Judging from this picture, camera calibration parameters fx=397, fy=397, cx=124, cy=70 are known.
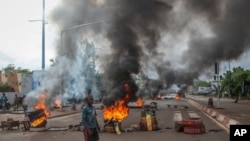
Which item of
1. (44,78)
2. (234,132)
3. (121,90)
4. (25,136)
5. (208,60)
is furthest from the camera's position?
(208,60)

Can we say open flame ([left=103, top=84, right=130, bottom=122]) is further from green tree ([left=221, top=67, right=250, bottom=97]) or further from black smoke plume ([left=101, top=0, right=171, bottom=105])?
green tree ([left=221, top=67, right=250, bottom=97])

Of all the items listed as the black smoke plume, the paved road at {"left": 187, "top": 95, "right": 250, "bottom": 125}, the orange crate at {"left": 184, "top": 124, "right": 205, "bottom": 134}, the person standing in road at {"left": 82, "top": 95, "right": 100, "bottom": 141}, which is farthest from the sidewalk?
the person standing in road at {"left": 82, "top": 95, "right": 100, "bottom": 141}

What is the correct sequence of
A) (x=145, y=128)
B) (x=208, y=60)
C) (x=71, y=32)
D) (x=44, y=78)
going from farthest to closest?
1. (x=71, y=32)
2. (x=208, y=60)
3. (x=44, y=78)
4. (x=145, y=128)

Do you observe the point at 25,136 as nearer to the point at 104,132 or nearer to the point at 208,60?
the point at 104,132

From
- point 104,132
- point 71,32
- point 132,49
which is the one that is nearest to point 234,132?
point 104,132

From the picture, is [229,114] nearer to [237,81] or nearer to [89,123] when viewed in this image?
[89,123]

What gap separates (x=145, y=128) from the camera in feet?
49.7

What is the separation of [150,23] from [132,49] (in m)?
1.80

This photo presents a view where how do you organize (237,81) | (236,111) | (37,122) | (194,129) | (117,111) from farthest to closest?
(237,81), (236,111), (37,122), (117,111), (194,129)

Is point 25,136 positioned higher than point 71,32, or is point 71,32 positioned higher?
point 71,32

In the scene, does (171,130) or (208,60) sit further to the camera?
(208,60)

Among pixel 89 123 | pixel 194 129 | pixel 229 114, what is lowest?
pixel 229 114

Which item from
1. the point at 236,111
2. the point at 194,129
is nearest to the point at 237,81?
the point at 236,111

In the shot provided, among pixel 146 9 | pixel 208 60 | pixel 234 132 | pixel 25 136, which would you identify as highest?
pixel 146 9
